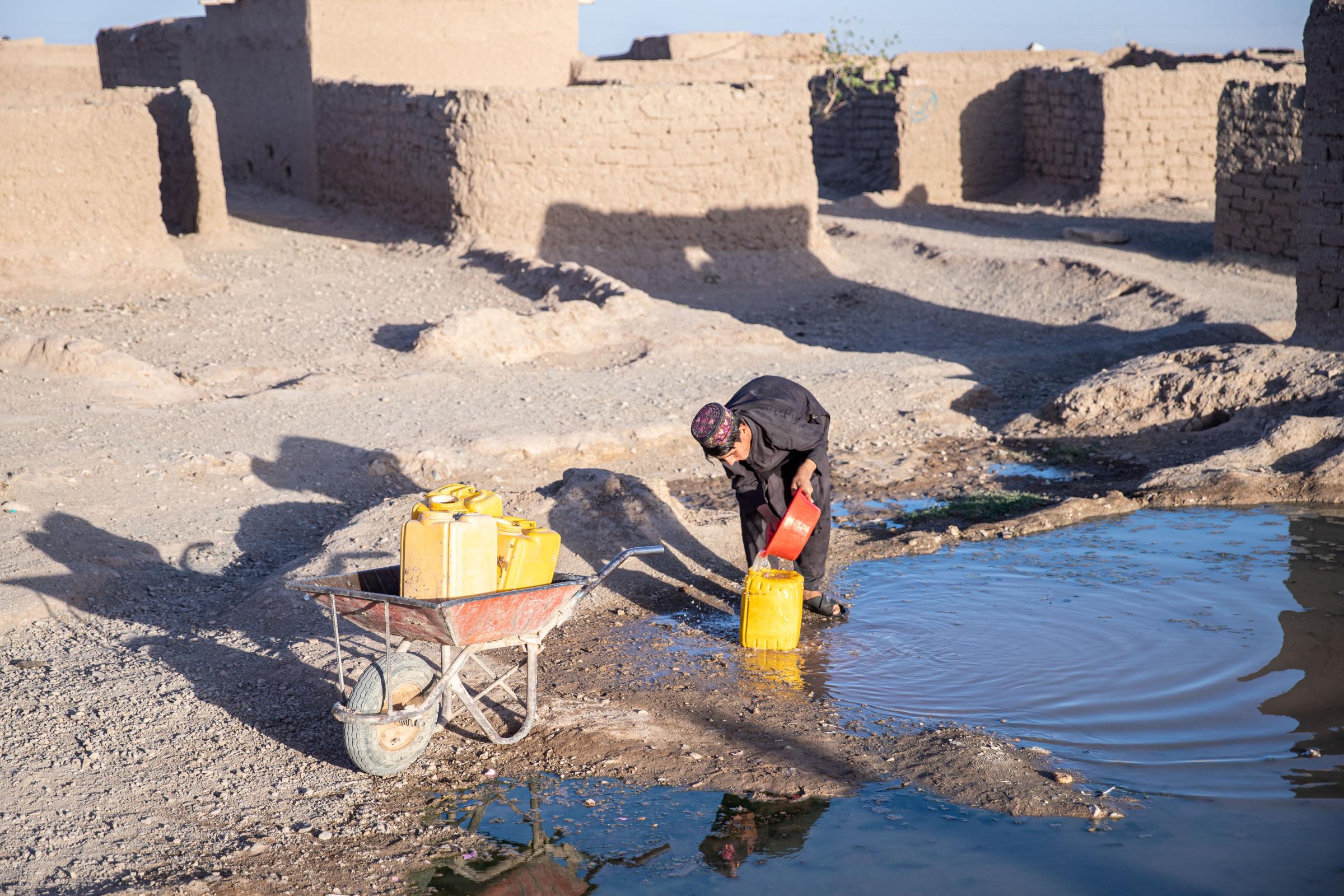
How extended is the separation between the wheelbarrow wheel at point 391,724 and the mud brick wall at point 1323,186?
7.93 m

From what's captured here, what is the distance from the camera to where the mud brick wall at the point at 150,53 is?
17.1 meters

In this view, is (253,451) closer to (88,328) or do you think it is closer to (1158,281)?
(88,328)

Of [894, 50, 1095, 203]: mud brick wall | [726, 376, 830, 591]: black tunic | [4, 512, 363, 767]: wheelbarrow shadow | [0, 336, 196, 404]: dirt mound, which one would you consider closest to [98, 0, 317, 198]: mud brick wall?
[0, 336, 196, 404]: dirt mound

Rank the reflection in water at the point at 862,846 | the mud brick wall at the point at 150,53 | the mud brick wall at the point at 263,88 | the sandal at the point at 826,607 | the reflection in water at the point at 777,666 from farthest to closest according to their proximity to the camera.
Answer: the mud brick wall at the point at 150,53 < the mud brick wall at the point at 263,88 < the sandal at the point at 826,607 < the reflection in water at the point at 777,666 < the reflection in water at the point at 862,846

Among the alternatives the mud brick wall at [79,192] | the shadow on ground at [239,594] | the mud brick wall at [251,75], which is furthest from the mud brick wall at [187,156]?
the shadow on ground at [239,594]

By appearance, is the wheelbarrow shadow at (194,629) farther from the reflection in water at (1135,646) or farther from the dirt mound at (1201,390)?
the dirt mound at (1201,390)

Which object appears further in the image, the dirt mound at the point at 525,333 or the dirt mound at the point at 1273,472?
the dirt mound at the point at 525,333

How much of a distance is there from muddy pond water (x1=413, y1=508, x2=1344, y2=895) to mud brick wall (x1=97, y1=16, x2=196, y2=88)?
1500 cm

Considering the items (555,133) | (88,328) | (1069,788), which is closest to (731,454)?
(1069,788)

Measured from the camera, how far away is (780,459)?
203 inches

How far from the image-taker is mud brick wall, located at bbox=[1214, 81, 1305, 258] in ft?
42.0

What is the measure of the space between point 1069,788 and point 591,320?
707cm

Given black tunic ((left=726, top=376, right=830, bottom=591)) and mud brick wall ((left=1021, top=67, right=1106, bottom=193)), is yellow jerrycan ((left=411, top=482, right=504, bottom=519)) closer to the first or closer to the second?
black tunic ((left=726, top=376, right=830, bottom=591))

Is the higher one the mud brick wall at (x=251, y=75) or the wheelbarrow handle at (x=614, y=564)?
the mud brick wall at (x=251, y=75)
